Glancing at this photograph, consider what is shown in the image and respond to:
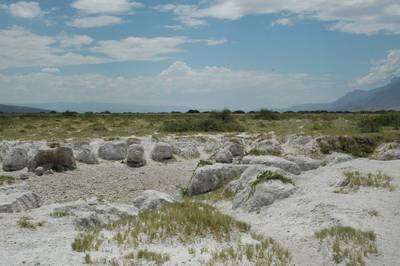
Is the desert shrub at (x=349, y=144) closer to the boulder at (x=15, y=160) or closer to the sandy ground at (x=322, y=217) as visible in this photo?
the sandy ground at (x=322, y=217)

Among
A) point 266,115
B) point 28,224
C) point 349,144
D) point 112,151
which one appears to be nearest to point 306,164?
point 349,144

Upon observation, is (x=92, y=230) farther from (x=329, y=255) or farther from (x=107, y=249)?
(x=329, y=255)

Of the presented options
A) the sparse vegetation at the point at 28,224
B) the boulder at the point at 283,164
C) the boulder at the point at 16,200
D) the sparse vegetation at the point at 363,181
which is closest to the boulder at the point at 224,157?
the boulder at the point at 283,164

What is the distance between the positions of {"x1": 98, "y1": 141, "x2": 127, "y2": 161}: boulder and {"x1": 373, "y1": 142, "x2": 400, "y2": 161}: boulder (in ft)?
61.7

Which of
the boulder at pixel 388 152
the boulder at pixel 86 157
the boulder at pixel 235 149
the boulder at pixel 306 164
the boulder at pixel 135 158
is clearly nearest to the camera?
the boulder at pixel 306 164

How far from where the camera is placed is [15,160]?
30688mm

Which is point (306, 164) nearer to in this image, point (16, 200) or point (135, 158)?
point (135, 158)

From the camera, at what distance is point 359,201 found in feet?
52.7

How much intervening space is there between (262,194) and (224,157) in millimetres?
14010

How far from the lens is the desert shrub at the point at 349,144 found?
1218 inches

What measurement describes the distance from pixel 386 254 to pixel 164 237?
250 inches

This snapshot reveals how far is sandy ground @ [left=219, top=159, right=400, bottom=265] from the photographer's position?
41.3ft

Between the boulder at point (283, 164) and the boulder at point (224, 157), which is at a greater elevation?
the boulder at point (283, 164)

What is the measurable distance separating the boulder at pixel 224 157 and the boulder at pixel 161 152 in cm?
442
